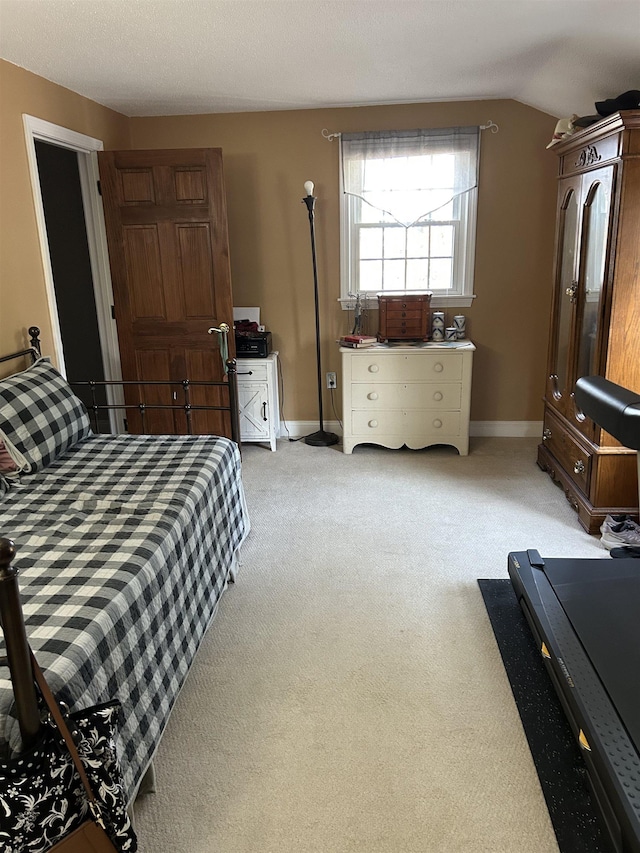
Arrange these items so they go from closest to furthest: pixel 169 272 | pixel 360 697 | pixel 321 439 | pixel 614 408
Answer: pixel 614 408, pixel 360 697, pixel 169 272, pixel 321 439

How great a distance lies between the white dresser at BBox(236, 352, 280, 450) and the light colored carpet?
104cm

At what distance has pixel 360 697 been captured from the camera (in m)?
2.17

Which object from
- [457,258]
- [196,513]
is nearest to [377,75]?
[457,258]

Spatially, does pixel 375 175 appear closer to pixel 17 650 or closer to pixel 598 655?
pixel 598 655

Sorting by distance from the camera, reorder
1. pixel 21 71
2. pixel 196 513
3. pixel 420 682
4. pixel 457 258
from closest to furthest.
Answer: pixel 420 682 < pixel 196 513 < pixel 21 71 < pixel 457 258

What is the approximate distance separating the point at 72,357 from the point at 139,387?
85 cm

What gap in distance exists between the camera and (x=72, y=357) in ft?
16.3

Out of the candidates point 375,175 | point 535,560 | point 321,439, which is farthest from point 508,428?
point 535,560

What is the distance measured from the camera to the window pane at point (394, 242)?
15.2 ft

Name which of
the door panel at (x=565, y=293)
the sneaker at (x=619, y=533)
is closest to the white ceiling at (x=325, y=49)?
the door panel at (x=565, y=293)

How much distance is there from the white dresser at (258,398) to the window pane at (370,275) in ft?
2.81

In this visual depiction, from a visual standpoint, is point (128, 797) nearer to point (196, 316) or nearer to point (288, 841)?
point (288, 841)

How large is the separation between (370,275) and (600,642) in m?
3.28

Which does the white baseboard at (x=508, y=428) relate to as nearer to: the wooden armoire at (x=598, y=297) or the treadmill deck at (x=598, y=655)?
the wooden armoire at (x=598, y=297)
